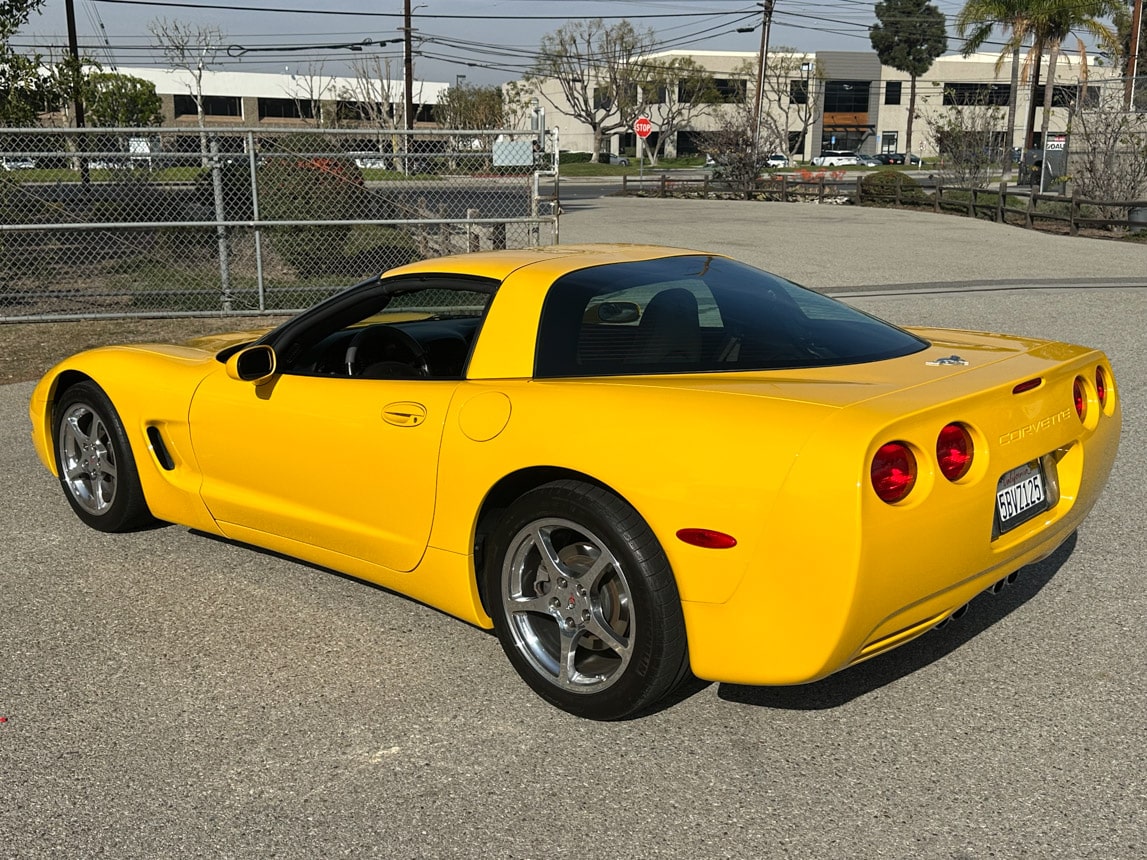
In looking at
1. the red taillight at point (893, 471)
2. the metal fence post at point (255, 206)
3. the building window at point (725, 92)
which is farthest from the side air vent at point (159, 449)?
the building window at point (725, 92)

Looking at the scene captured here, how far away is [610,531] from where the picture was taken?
10.7ft

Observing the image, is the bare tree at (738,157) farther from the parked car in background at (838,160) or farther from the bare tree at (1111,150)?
the parked car in background at (838,160)

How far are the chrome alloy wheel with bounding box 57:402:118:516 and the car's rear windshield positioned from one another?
245 centimetres

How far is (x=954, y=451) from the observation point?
322 cm

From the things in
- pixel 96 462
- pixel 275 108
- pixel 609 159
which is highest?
pixel 275 108

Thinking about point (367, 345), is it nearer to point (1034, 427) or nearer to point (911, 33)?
point (1034, 427)

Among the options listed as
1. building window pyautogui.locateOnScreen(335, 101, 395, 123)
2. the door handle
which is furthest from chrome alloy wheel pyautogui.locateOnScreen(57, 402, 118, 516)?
building window pyautogui.locateOnScreen(335, 101, 395, 123)

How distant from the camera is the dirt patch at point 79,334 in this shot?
1029 centimetres

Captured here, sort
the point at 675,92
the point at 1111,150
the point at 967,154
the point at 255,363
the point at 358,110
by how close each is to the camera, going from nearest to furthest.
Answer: the point at 255,363 < the point at 1111,150 < the point at 967,154 < the point at 358,110 < the point at 675,92

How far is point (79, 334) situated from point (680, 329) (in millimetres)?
9375

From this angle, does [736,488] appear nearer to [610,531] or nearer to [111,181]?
[610,531]

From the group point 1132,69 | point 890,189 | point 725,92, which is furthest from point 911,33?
point 890,189

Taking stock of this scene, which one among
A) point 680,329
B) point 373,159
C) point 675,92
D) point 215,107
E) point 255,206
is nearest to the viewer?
point 680,329

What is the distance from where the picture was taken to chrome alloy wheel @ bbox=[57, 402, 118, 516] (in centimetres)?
521
